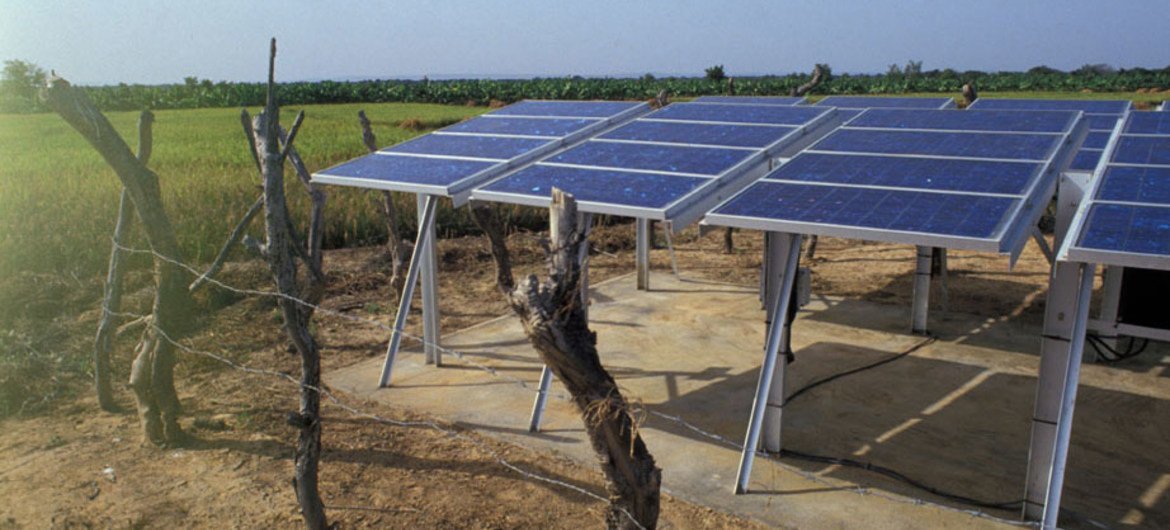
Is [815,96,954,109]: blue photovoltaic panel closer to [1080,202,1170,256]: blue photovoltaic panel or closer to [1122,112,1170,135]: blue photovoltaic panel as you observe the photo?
[1122,112,1170,135]: blue photovoltaic panel

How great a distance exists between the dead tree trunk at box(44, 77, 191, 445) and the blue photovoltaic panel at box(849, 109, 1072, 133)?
6254 mm

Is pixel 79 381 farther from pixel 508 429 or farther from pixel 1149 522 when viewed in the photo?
pixel 1149 522

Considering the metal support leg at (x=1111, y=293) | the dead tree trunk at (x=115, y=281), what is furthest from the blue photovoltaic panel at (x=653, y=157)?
the metal support leg at (x=1111, y=293)

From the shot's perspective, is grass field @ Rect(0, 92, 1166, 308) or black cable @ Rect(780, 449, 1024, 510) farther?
grass field @ Rect(0, 92, 1166, 308)

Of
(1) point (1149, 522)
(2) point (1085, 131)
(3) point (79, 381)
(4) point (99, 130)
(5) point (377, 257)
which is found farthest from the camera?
(5) point (377, 257)

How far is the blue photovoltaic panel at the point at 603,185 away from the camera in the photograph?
661 centimetres

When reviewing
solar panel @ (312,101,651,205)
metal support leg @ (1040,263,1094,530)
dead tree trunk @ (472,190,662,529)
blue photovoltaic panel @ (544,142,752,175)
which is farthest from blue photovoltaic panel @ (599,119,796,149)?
dead tree trunk @ (472,190,662,529)

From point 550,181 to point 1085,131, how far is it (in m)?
4.53

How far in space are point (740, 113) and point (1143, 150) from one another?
3910mm

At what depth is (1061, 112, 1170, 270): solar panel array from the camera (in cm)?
455

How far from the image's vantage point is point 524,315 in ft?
11.5

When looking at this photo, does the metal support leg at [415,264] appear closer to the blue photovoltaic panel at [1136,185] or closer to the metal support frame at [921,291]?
the metal support frame at [921,291]

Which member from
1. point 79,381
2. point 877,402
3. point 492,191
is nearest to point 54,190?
point 79,381

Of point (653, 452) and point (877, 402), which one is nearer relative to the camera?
point (653, 452)
